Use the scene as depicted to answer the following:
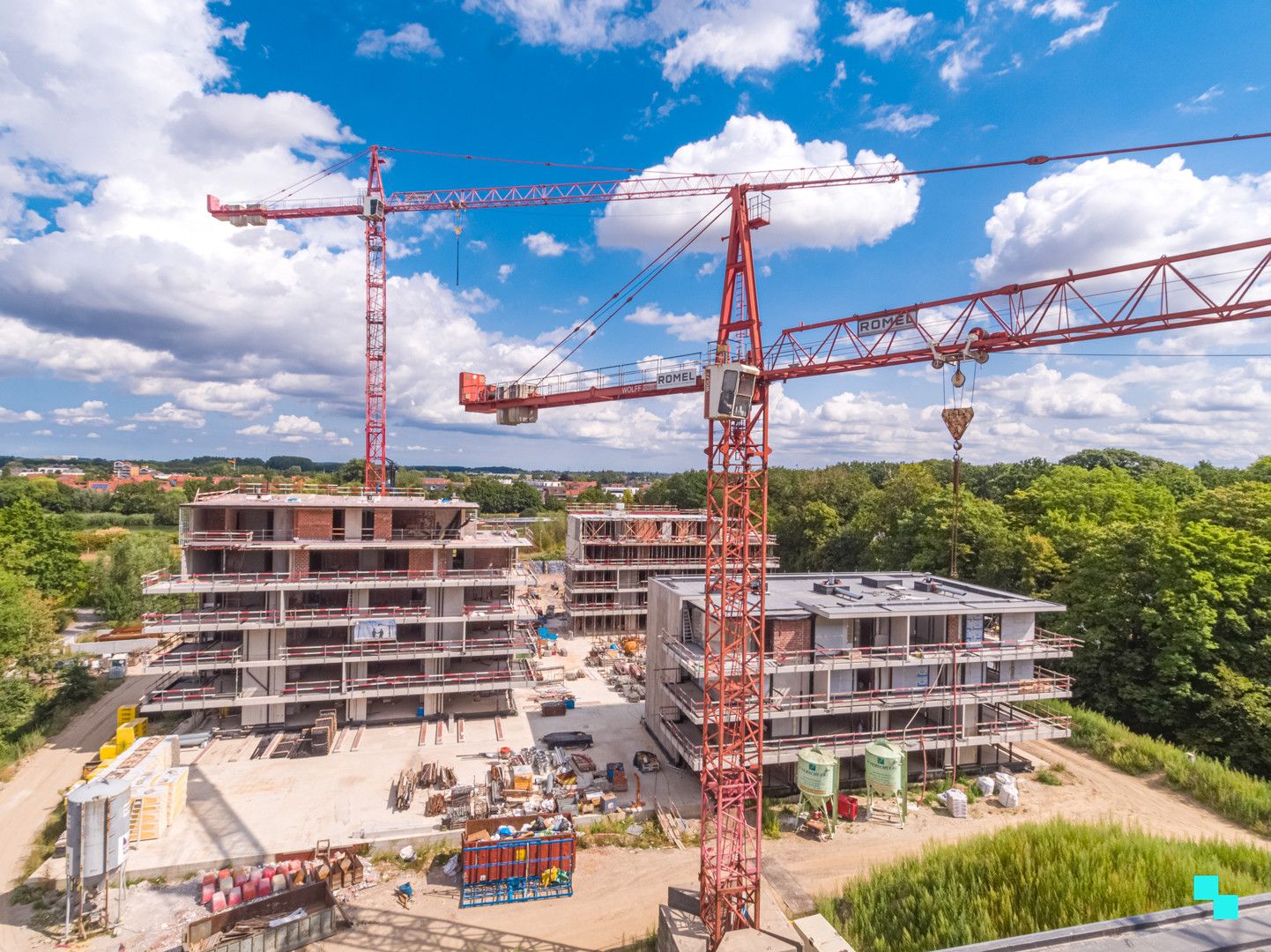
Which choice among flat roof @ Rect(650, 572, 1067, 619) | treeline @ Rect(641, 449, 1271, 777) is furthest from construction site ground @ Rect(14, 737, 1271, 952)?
flat roof @ Rect(650, 572, 1067, 619)

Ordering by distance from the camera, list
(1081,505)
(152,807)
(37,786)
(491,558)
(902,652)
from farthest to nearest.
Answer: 1. (1081,505)
2. (491,558)
3. (902,652)
4. (37,786)
5. (152,807)

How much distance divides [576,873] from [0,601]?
33.6m

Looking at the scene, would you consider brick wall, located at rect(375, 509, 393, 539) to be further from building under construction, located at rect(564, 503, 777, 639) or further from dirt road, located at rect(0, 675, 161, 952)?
building under construction, located at rect(564, 503, 777, 639)

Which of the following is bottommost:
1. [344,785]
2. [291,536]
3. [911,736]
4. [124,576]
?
[344,785]

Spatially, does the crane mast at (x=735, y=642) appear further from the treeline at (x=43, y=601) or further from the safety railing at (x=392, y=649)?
the treeline at (x=43, y=601)

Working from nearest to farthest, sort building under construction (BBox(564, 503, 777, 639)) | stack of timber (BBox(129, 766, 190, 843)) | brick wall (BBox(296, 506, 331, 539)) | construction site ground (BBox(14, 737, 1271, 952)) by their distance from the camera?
construction site ground (BBox(14, 737, 1271, 952)) → stack of timber (BBox(129, 766, 190, 843)) → brick wall (BBox(296, 506, 331, 539)) → building under construction (BBox(564, 503, 777, 639))

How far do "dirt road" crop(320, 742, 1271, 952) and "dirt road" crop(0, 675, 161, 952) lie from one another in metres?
10.2

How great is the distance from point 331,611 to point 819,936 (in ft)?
83.4

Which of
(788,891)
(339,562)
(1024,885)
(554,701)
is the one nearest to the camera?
(1024,885)

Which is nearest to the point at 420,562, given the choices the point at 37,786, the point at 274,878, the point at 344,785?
the point at 344,785

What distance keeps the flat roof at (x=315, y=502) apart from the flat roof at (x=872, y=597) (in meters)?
13.0

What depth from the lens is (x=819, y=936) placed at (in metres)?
17.7

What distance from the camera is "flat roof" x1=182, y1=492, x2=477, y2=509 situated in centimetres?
3124

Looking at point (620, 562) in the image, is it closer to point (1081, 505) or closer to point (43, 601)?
point (1081, 505)
